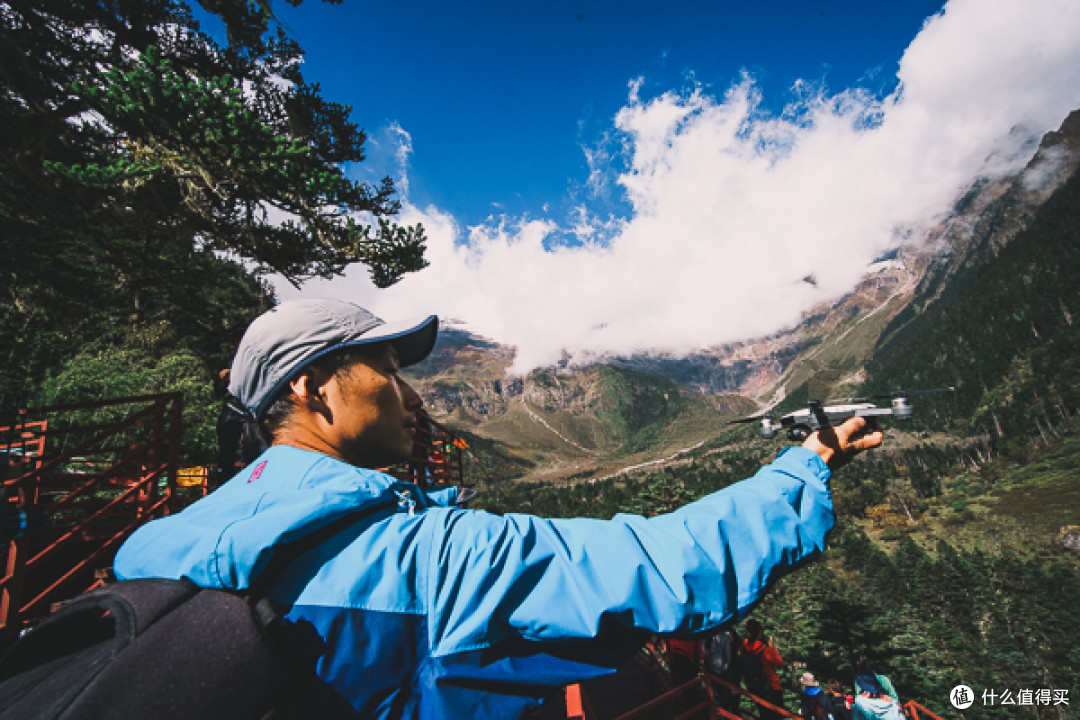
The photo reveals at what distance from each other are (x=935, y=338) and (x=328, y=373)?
196 metres

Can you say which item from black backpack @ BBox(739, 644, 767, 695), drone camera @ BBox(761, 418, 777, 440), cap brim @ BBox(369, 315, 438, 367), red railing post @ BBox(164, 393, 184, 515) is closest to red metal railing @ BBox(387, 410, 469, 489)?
red railing post @ BBox(164, 393, 184, 515)

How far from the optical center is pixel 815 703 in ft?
30.3

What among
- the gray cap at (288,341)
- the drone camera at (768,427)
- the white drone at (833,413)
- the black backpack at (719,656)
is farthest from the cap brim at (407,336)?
the black backpack at (719,656)

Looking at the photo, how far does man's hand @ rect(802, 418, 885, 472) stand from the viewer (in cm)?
140

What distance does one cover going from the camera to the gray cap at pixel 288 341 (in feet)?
4.40

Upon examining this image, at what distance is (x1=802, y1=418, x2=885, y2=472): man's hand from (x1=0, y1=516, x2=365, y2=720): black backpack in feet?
4.87

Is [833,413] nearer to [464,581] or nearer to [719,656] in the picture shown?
[464,581]

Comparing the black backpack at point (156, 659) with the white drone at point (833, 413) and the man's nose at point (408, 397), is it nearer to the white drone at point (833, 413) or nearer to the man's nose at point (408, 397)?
the man's nose at point (408, 397)

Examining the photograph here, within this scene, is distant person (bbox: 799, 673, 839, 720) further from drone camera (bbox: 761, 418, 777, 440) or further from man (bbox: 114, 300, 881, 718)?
man (bbox: 114, 300, 881, 718)

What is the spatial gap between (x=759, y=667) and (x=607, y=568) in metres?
9.33

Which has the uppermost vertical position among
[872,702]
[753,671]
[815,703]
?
[753,671]

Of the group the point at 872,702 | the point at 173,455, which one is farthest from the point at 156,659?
the point at 872,702

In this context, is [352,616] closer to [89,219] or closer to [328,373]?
[328,373]

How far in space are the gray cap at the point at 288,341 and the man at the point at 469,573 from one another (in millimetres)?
337
